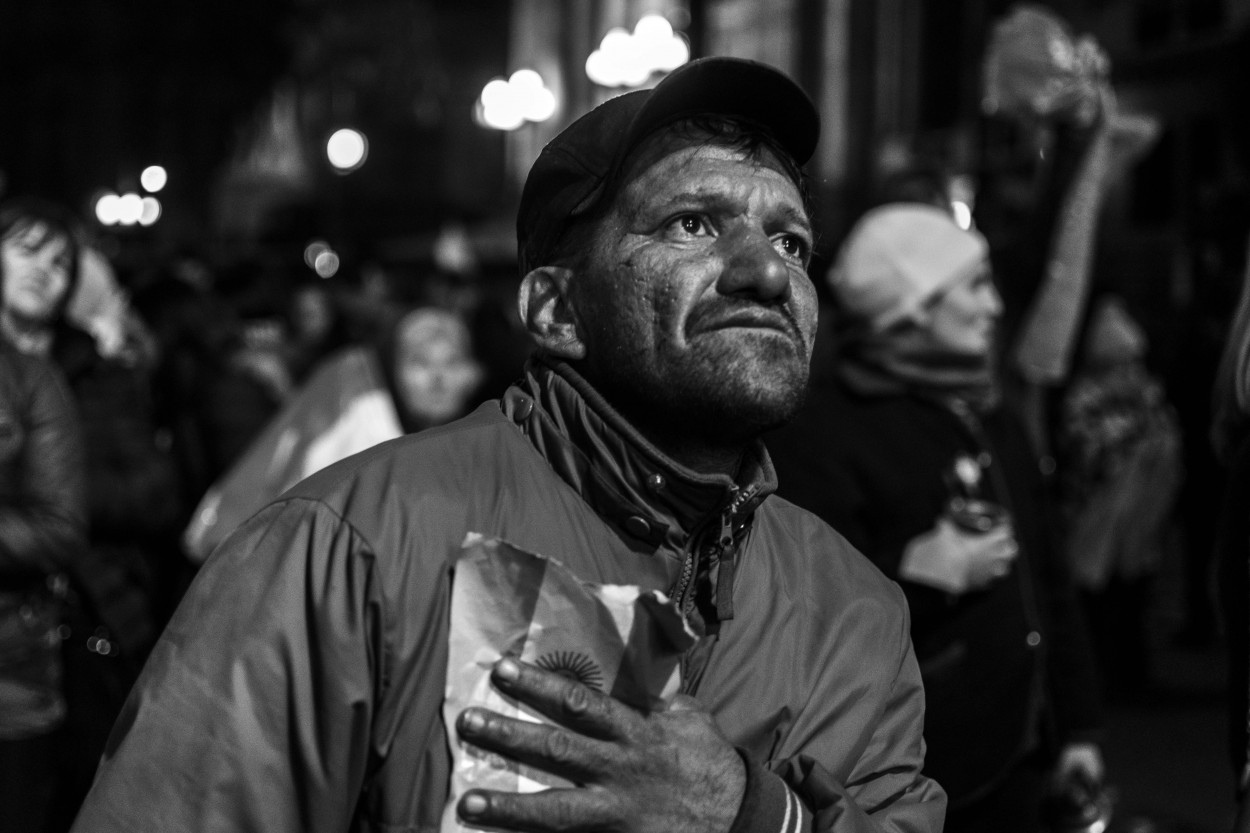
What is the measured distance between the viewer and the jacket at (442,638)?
1698 millimetres

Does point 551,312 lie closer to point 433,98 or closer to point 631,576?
point 631,576

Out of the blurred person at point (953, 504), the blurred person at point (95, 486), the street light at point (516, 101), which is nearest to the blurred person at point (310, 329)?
the blurred person at point (95, 486)

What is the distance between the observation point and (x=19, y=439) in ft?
13.8

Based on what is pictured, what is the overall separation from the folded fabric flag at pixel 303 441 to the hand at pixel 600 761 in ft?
11.8

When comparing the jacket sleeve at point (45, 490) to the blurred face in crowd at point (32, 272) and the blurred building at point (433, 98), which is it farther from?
the blurred building at point (433, 98)

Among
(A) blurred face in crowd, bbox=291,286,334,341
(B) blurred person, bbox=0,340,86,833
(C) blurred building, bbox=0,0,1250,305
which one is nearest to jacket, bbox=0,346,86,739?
(B) blurred person, bbox=0,340,86,833

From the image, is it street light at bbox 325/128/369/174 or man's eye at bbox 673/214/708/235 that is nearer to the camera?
man's eye at bbox 673/214/708/235

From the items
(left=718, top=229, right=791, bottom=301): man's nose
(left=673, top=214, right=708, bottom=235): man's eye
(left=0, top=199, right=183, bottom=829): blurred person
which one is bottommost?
(left=0, top=199, right=183, bottom=829): blurred person

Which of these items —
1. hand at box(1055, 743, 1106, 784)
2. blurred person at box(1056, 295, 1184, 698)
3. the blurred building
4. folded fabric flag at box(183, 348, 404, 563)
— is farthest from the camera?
the blurred building

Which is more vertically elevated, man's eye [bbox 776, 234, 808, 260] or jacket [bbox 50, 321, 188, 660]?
man's eye [bbox 776, 234, 808, 260]

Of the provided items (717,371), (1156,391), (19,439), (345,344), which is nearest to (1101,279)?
(1156,391)

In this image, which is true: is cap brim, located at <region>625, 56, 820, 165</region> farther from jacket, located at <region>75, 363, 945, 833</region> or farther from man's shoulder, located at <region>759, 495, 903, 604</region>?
man's shoulder, located at <region>759, 495, 903, 604</region>

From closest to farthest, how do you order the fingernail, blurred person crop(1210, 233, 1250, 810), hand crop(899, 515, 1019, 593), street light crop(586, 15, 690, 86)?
the fingernail, blurred person crop(1210, 233, 1250, 810), hand crop(899, 515, 1019, 593), street light crop(586, 15, 690, 86)

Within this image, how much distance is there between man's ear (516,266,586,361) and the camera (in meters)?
2.14
